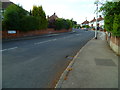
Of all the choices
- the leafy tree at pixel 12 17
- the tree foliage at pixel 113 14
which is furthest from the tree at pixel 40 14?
the tree foliage at pixel 113 14

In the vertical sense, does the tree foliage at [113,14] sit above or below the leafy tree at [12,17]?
below

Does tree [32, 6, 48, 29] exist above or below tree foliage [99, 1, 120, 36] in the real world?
above

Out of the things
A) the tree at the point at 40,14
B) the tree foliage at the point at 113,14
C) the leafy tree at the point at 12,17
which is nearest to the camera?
the tree foliage at the point at 113,14

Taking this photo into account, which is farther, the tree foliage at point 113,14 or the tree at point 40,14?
the tree at point 40,14

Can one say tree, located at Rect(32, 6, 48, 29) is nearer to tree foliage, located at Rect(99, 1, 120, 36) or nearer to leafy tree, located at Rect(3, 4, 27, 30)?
leafy tree, located at Rect(3, 4, 27, 30)

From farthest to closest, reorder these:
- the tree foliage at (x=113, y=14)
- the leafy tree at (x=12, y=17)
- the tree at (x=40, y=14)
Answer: the tree at (x=40, y=14)
the leafy tree at (x=12, y=17)
the tree foliage at (x=113, y=14)

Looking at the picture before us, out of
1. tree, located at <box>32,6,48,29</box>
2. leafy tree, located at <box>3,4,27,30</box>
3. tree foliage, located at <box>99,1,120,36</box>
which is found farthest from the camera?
tree, located at <box>32,6,48,29</box>

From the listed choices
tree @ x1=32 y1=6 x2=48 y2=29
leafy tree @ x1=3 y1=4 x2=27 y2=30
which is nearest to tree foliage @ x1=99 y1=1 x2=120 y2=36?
leafy tree @ x1=3 y1=4 x2=27 y2=30

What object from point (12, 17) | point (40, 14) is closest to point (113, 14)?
point (12, 17)

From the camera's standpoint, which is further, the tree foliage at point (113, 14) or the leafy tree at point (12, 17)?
the leafy tree at point (12, 17)

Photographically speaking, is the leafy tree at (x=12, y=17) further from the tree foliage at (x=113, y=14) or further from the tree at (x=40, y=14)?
the tree foliage at (x=113, y=14)

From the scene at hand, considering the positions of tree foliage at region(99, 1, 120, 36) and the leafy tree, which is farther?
the leafy tree

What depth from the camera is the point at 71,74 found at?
505cm

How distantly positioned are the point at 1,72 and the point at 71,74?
123 inches
